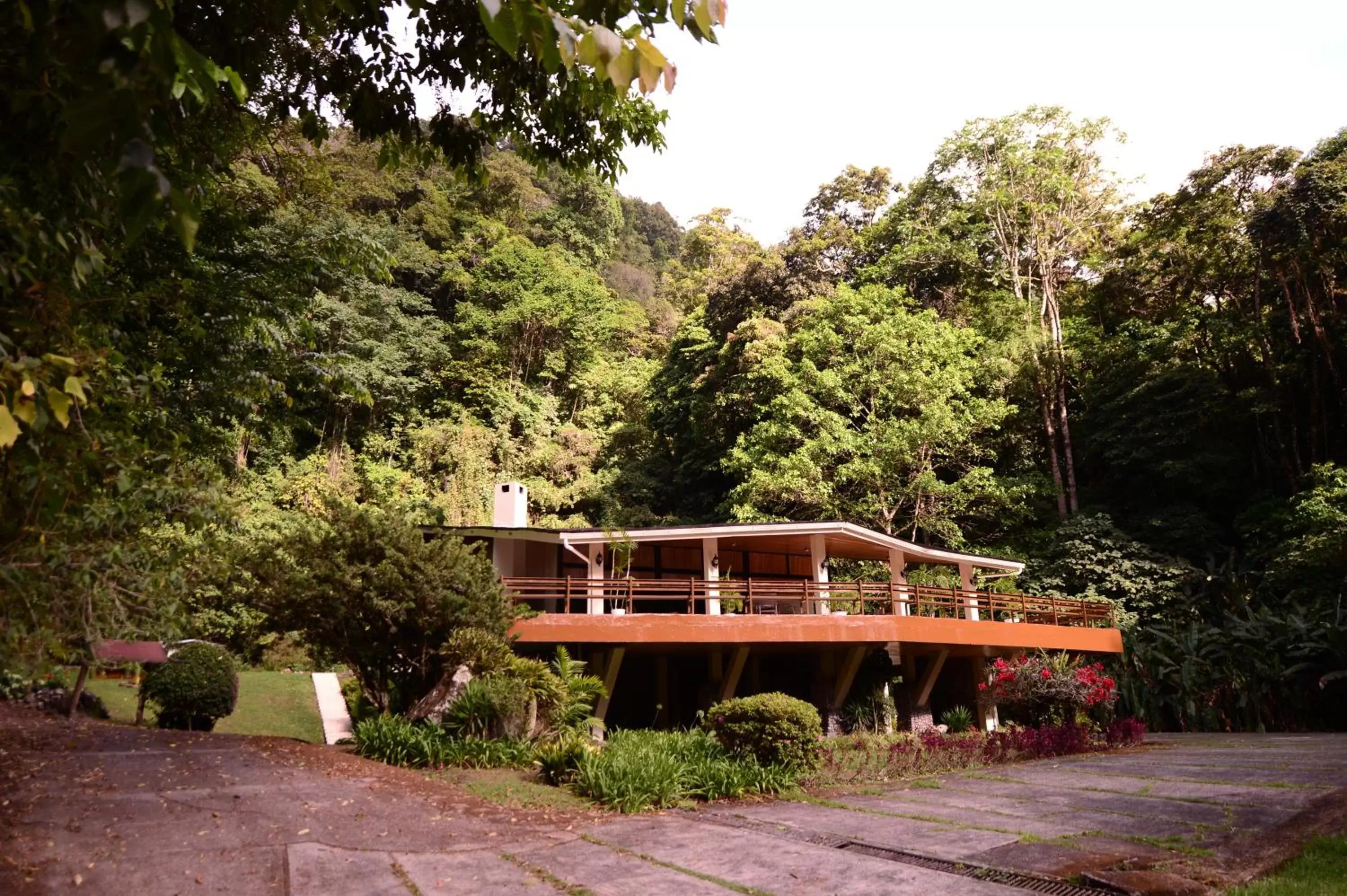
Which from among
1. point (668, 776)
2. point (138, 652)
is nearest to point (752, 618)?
point (668, 776)

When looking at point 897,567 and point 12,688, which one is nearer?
point 12,688

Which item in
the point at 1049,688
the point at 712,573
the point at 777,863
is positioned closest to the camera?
the point at 777,863

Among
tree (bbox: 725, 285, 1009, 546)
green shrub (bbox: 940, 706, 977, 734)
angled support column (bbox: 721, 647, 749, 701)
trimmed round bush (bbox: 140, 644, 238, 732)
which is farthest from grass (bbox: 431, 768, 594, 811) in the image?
tree (bbox: 725, 285, 1009, 546)

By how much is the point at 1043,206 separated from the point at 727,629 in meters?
26.2

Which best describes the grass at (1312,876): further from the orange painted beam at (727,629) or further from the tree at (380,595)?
the tree at (380,595)

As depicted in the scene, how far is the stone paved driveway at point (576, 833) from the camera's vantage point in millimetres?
6172

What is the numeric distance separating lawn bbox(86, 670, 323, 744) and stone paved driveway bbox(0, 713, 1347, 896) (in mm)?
4845

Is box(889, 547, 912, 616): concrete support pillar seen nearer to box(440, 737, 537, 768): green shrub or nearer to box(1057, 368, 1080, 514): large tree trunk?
box(1057, 368, 1080, 514): large tree trunk

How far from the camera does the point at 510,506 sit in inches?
763

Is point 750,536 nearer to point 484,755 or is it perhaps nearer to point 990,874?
point 484,755

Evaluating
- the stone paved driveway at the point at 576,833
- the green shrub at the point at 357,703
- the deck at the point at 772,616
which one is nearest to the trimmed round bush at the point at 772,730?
the stone paved driveway at the point at 576,833

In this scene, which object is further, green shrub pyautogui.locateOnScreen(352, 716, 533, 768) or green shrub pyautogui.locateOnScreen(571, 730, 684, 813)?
green shrub pyautogui.locateOnScreen(352, 716, 533, 768)

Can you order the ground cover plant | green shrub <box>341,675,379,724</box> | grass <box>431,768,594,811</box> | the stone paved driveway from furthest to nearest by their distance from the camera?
green shrub <box>341,675,379,724</box> → the ground cover plant → grass <box>431,768,594,811</box> → the stone paved driveway

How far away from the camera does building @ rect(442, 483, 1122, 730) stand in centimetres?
1519
